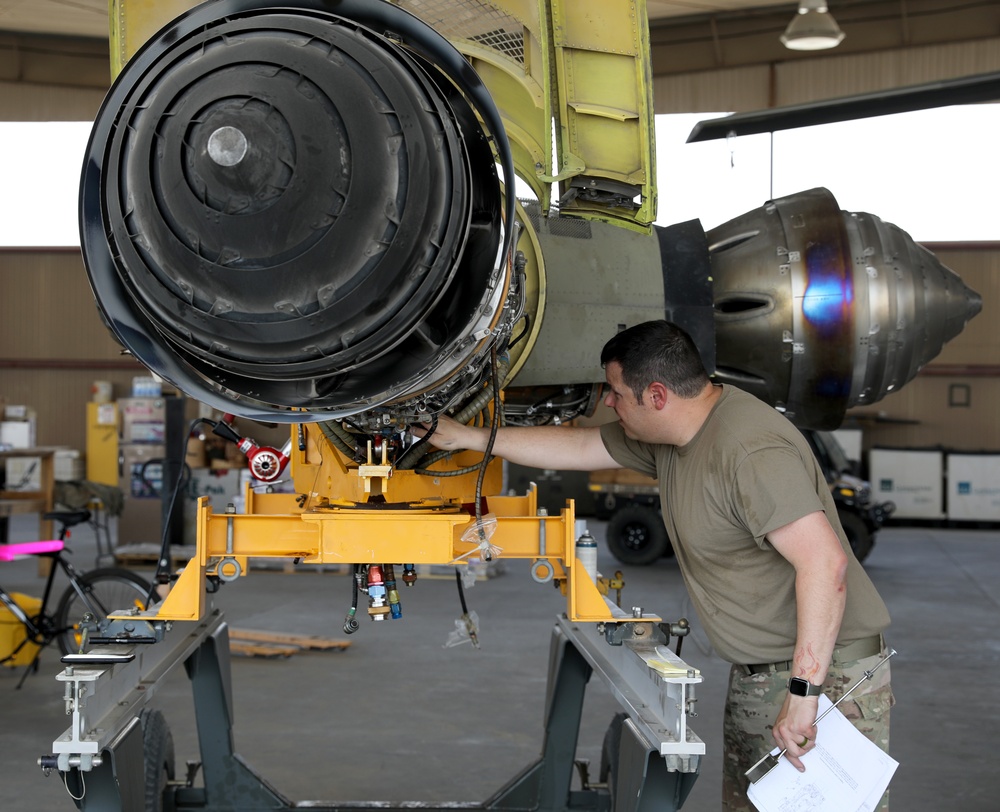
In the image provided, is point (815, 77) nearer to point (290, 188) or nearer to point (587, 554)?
point (587, 554)

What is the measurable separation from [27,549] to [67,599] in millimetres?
434

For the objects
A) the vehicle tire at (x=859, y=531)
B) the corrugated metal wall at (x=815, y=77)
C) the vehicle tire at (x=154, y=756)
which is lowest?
the vehicle tire at (x=859, y=531)

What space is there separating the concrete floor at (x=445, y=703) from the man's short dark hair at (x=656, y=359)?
2.70 m

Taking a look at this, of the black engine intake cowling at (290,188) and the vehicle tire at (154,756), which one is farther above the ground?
the black engine intake cowling at (290,188)

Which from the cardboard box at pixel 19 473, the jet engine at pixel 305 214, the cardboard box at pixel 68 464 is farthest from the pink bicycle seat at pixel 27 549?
the cardboard box at pixel 68 464

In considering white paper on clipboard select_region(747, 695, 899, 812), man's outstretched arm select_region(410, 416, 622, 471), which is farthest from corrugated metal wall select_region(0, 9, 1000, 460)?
white paper on clipboard select_region(747, 695, 899, 812)

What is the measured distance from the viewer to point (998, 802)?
4754 mm

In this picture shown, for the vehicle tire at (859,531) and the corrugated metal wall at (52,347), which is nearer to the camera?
the vehicle tire at (859,531)

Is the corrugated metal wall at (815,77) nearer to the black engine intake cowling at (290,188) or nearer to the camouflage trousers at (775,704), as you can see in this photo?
the camouflage trousers at (775,704)

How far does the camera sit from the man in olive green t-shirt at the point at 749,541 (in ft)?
7.88

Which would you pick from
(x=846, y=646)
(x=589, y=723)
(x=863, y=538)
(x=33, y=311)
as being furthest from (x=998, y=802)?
(x=33, y=311)

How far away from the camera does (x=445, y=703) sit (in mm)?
6188

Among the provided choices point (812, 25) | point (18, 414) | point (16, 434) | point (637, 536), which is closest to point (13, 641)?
point (637, 536)

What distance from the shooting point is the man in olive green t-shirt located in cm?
240
